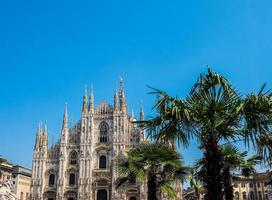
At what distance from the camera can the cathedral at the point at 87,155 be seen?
54.1 metres

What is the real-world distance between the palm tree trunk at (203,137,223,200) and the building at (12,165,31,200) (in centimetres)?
6382

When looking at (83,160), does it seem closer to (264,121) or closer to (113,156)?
(113,156)

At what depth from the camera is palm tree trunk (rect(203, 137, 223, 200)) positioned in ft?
38.0

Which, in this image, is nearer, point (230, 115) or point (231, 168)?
point (230, 115)

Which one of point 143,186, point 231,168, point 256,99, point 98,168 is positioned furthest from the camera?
point 98,168

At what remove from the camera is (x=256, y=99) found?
1119 cm

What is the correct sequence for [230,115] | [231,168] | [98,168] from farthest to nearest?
[98,168] < [231,168] < [230,115]

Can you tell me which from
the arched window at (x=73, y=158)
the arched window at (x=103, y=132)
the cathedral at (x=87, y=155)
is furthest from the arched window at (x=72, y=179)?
the arched window at (x=103, y=132)

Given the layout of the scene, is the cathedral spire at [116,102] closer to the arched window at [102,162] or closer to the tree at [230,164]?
the arched window at [102,162]

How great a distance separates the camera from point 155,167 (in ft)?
61.4

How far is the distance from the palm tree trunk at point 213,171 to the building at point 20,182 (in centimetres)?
6382

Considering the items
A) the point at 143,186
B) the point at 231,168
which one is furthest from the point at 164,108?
the point at 143,186

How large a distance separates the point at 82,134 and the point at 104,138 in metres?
3.42

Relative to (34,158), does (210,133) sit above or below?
below
